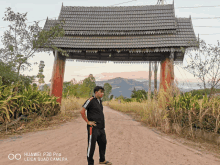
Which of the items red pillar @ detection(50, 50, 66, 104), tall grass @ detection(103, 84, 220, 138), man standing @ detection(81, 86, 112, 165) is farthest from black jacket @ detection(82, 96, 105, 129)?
red pillar @ detection(50, 50, 66, 104)

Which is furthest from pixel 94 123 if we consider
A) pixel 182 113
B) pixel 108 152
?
pixel 182 113

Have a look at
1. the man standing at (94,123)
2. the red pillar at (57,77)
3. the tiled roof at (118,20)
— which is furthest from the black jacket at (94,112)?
the tiled roof at (118,20)

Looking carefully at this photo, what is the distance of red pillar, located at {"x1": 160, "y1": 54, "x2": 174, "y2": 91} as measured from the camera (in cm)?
809

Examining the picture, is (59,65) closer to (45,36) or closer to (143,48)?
(45,36)

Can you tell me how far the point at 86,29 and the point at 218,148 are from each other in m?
7.82

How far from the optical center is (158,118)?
6672mm

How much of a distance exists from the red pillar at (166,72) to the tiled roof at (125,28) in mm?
871

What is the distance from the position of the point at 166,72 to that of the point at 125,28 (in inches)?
128

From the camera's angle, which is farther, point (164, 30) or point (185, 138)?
point (164, 30)

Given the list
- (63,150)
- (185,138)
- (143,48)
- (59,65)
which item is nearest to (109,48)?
(143,48)

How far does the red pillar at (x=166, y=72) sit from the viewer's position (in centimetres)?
809

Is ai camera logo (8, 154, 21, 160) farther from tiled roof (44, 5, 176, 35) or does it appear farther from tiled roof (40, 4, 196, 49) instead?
tiled roof (44, 5, 176, 35)

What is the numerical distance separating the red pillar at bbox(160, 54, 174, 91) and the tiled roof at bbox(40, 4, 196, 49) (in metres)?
0.87

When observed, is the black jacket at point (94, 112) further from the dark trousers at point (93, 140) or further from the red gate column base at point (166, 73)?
the red gate column base at point (166, 73)
